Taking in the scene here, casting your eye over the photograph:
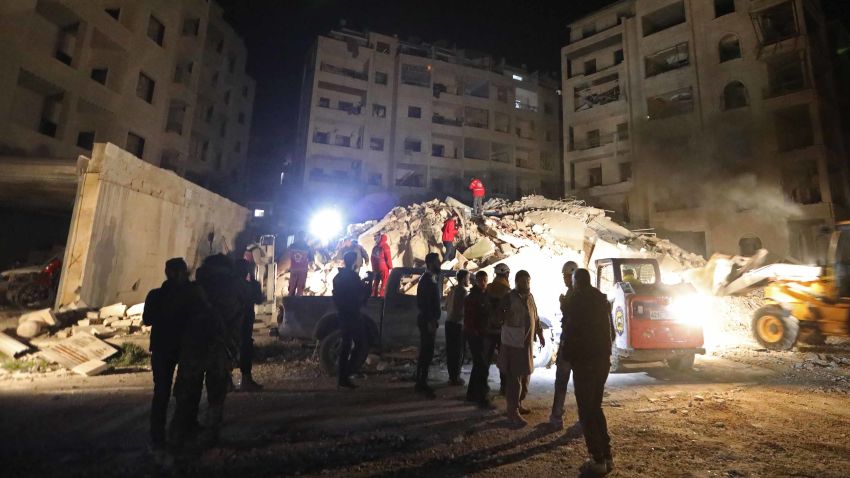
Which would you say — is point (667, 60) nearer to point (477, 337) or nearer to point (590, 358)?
point (477, 337)

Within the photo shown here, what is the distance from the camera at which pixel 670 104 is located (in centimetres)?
2698

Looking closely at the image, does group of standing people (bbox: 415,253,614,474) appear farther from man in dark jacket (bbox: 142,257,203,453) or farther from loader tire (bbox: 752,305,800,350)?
loader tire (bbox: 752,305,800,350)

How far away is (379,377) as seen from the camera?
6398 mm

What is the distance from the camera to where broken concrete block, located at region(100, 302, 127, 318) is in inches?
355

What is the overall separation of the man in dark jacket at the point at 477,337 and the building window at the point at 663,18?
31332mm

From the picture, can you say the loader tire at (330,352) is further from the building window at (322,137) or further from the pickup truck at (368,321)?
the building window at (322,137)

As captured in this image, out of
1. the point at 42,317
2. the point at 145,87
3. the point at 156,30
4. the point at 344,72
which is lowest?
the point at 42,317

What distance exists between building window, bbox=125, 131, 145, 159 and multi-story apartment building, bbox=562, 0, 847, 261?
29.2 m

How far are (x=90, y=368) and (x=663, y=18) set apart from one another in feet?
118

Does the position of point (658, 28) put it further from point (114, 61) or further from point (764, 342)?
point (114, 61)

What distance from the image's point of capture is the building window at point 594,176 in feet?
101

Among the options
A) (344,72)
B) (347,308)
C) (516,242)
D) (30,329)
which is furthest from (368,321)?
(344,72)

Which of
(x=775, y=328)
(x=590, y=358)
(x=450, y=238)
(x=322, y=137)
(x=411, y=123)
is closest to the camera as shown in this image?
(x=590, y=358)

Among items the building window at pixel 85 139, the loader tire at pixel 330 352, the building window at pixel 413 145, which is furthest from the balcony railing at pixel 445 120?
the loader tire at pixel 330 352
